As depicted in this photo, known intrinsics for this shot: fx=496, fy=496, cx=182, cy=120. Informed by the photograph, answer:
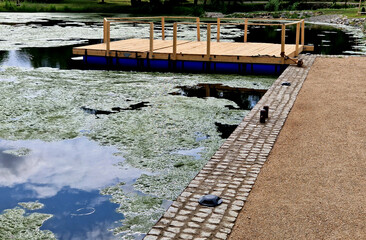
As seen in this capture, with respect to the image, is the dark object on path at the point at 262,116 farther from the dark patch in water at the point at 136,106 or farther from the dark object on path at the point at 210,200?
the dark object on path at the point at 210,200

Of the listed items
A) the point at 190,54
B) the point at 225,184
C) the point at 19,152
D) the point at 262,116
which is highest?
the point at 190,54

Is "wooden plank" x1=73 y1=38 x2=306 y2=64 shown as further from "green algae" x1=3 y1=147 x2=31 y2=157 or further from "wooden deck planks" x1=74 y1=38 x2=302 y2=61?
"green algae" x1=3 y1=147 x2=31 y2=157

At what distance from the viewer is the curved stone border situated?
4.82 m

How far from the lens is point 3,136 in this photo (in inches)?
335

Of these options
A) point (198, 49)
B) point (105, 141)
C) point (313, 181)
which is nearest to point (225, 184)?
point (313, 181)

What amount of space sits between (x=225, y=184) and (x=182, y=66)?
1054 cm

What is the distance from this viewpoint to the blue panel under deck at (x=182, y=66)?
15.5m

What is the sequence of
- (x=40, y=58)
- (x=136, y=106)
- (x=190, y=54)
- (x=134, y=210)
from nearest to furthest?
1. (x=134, y=210)
2. (x=136, y=106)
3. (x=190, y=54)
4. (x=40, y=58)

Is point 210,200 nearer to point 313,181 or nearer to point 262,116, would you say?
point 313,181

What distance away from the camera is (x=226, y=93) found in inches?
488

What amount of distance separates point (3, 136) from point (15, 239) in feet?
12.5

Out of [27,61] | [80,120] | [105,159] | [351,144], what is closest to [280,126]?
[351,144]

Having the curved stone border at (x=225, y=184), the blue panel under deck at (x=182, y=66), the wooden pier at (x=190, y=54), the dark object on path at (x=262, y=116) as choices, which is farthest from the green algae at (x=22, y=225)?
the blue panel under deck at (x=182, y=66)

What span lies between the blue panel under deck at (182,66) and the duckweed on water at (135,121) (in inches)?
30.8
